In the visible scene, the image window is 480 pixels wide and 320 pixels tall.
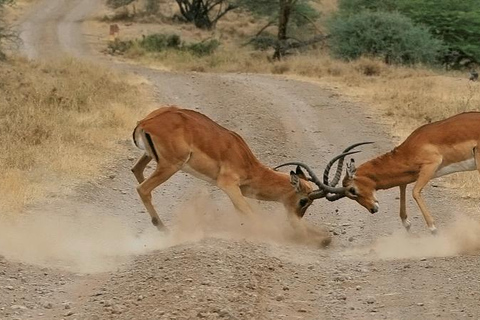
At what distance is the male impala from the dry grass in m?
1.69

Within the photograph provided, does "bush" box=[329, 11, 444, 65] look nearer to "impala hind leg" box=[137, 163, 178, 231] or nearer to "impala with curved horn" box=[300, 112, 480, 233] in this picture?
"impala with curved horn" box=[300, 112, 480, 233]

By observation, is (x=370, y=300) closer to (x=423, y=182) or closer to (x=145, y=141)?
(x=423, y=182)

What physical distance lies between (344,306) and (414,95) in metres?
13.5

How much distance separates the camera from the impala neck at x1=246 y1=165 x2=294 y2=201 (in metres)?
10.5

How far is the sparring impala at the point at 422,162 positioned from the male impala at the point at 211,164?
345 mm

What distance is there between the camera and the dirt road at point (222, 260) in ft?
24.3

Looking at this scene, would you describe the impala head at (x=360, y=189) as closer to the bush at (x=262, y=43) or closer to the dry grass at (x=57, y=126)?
the dry grass at (x=57, y=126)

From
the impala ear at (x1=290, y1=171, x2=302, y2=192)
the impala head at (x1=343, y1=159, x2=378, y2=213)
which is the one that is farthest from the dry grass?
the impala head at (x1=343, y1=159, x2=378, y2=213)

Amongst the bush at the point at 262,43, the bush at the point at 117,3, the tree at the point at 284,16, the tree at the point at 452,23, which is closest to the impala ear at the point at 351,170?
the tree at the point at 284,16

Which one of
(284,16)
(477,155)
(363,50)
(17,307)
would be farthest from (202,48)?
(17,307)

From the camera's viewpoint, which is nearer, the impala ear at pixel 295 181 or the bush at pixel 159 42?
the impala ear at pixel 295 181

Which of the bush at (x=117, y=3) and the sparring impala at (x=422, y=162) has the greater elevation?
the sparring impala at (x=422, y=162)

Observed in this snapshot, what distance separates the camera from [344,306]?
765 centimetres

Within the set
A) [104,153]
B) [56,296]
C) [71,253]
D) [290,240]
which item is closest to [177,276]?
[56,296]
